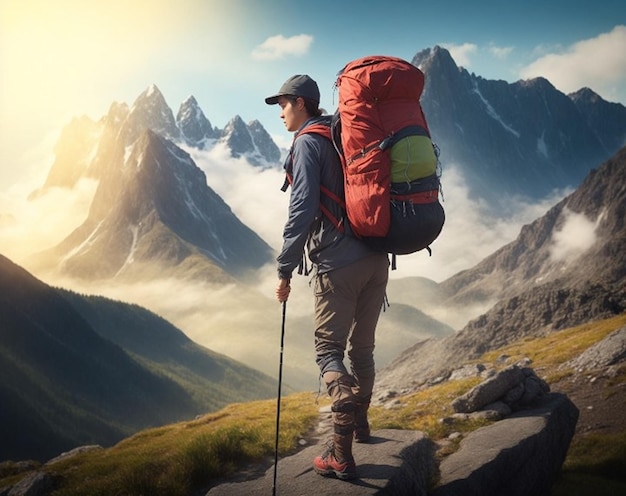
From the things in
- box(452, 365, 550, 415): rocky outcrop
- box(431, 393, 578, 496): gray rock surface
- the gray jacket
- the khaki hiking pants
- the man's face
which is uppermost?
the man's face

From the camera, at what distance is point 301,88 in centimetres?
824

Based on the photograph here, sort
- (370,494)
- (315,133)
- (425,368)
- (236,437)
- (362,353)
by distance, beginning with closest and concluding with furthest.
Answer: (370,494), (315,133), (362,353), (236,437), (425,368)

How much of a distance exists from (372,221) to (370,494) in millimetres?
3993

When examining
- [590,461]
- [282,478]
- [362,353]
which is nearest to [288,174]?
[362,353]

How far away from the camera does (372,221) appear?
725 cm

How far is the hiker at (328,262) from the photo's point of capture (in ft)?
24.6

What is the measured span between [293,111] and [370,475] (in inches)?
241

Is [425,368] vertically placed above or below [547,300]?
below

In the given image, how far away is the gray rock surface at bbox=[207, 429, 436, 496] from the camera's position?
7.32m

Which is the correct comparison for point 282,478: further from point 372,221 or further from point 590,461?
point 590,461

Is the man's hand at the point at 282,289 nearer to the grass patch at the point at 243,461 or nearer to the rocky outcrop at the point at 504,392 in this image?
the grass patch at the point at 243,461

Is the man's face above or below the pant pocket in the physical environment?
above

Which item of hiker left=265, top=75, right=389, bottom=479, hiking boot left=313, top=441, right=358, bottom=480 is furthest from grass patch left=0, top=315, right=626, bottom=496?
hiker left=265, top=75, right=389, bottom=479

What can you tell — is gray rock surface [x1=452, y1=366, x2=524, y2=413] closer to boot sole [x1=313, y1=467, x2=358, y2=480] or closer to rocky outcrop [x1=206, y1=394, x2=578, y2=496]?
rocky outcrop [x1=206, y1=394, x2=578, y2=496]
